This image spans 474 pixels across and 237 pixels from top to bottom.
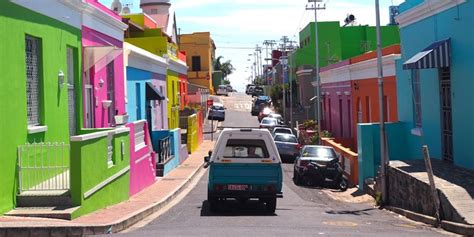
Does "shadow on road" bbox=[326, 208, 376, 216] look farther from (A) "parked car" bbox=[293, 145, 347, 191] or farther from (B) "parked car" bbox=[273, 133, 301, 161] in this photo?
(B) "parked car" bbox=[273, 133, 301, 161]

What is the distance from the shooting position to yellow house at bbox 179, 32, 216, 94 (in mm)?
96688

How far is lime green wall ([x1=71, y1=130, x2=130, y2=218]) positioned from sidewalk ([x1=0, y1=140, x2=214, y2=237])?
0.23 meters

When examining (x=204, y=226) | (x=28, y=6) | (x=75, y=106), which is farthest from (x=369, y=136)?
(x=28, y=6)

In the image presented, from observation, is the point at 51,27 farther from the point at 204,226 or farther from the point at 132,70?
the point at 132,70

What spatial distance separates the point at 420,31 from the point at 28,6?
12.3 meters

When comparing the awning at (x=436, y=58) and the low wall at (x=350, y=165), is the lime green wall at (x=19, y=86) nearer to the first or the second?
the awning at (x=436, y=58)

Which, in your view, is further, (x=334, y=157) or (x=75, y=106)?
(x=334, y=157)

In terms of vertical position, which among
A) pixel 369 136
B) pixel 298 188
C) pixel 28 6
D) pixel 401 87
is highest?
pixel 28 6

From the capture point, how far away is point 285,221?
1389cm

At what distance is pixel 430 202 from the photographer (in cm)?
1427

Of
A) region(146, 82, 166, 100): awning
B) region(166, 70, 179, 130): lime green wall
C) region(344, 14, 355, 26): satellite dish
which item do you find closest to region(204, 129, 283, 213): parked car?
region(146, 82, 166, 100): awning

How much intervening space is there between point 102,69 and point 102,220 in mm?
9564

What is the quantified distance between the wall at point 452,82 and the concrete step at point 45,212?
1037cm

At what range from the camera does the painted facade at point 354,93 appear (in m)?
27.7
